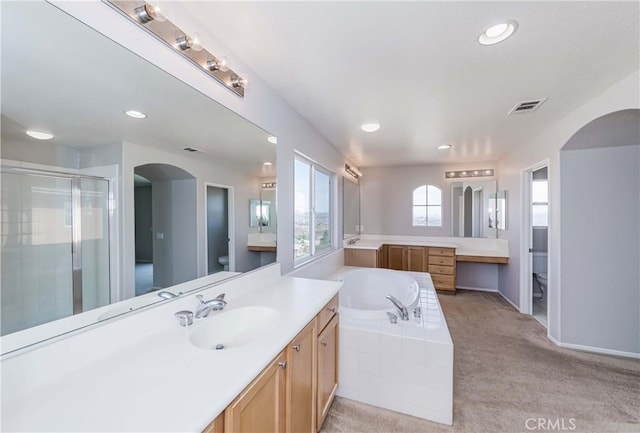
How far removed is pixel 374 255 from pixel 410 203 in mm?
1662

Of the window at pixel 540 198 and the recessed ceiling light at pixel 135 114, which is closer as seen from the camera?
the recessed ceiling light at pixel 135 114

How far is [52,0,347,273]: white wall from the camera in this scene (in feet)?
3.12

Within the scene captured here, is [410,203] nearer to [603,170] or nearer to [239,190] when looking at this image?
[603,170]

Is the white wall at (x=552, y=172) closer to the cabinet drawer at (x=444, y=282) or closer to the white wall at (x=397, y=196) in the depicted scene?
the cabinet drawer at (x=444, y=282)

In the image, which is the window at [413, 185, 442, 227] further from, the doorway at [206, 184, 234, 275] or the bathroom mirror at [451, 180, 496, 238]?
the doorway at [206, 184, 234, 275]

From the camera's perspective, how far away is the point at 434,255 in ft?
14.6

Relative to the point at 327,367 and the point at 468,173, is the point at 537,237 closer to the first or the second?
the point at 468,173

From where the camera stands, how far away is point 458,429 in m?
1.67

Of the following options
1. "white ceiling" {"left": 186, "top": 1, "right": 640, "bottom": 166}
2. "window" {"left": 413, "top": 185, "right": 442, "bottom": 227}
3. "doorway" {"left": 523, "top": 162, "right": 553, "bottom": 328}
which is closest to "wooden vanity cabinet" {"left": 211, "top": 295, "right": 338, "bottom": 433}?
"white ceiling" {"left": 186, "top": 1, "right": 640, "bottom": 166}

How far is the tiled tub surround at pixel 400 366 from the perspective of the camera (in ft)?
5.72

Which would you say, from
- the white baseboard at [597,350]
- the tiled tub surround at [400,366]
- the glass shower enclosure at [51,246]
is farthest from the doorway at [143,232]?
the white baseboard at [597,350]

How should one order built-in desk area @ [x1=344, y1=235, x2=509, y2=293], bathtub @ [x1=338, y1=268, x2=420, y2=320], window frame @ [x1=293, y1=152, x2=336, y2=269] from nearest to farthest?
window frame @ [x1=293, y1=152, x2=336, y2=269], bathtub @ [x1=338, y1=268, x2=420, y2=320], built-in desk area @ [x1=344, y1=235, x2=509, y2=293]

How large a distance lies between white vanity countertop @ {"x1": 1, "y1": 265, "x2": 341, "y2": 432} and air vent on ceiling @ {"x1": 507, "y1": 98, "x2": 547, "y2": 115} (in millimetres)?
2685

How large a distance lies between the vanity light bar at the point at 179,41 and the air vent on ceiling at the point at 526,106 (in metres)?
2.38
